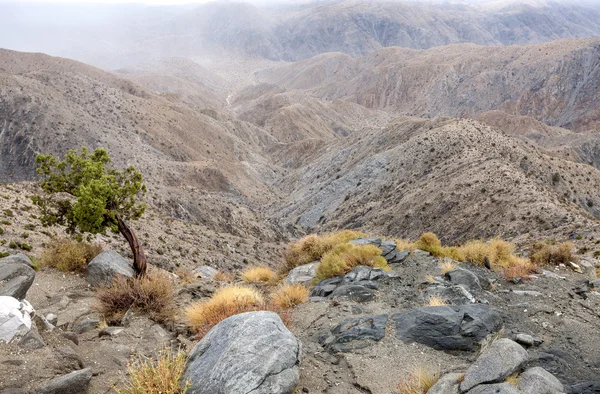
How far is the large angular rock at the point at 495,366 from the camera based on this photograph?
19.6ft

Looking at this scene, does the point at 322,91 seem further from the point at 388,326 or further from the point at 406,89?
the point at 388,326

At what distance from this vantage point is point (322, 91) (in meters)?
184

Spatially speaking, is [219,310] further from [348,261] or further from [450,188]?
[450,188]

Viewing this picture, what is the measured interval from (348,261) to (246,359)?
8.69 m

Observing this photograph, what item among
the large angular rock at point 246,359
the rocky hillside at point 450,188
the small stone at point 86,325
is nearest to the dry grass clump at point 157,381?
the large angular rock at point 246,359

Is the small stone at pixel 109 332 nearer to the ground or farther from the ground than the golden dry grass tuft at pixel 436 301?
farther from the ground

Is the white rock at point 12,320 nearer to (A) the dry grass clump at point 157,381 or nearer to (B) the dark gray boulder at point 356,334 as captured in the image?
(A) the dry grass clump at point 157,381

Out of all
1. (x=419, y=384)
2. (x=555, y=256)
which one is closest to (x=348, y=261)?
(x=555, y=256)

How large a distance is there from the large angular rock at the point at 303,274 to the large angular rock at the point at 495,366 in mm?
8823

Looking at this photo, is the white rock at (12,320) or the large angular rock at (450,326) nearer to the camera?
the white rock at (12,320)

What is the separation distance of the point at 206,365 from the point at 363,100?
525 ft

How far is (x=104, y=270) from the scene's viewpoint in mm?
12773

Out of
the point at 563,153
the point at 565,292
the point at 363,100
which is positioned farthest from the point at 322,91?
the point at 565,292

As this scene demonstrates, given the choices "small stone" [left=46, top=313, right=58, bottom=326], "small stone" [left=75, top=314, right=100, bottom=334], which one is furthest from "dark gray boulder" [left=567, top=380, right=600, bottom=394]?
"small stone" [left=46, top=313, right=58, bottom=326]
